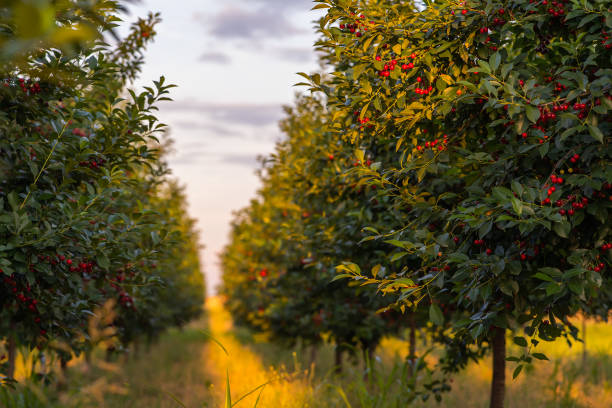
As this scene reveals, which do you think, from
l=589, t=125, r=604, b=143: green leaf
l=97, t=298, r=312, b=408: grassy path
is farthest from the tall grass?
l=589, t=125, r=604, b=143: green leaf

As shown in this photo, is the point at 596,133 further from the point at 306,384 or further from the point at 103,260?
the point at 306,384

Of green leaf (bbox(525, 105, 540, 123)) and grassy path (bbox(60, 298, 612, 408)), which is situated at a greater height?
green leaf (bbox(525, 105, 540, 123))

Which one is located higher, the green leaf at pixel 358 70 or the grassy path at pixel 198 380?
the green leaf at pixel 358 70

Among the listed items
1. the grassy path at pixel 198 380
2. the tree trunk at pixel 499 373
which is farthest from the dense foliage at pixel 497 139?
the grassy path at pixel 198 380

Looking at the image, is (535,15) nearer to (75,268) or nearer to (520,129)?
(520,129)

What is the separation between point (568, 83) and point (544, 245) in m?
1.28

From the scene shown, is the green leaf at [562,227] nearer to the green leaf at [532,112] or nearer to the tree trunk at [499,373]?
the green leaf at [532,112]

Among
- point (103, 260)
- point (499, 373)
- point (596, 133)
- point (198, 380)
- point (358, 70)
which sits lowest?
point (198, 380)

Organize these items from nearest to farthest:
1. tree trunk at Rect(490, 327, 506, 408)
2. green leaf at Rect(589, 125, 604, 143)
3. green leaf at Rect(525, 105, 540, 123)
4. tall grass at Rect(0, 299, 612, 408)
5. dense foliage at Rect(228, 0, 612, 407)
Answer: green leaf at Rect(589, 125, 604, 143) < green leaf at Rect(525, 105, 540, 123) < dense foliage at Rect(228, 0, 612, 407) < tree trunk at Rect(490, 327, 506, 408) < tall grass at Rect(0, 299, 612, 408)

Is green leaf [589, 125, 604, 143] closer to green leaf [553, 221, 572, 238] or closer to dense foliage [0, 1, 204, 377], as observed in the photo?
green leaf [553, 221, 572, 238]

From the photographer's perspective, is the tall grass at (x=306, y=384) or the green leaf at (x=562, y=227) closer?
the green leaf at (x=562, y=227)

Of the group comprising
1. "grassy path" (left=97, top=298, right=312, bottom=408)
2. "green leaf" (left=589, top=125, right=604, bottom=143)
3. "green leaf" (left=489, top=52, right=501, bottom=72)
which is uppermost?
"green leaf" (left=489, top=52, right=501, bottom=72)

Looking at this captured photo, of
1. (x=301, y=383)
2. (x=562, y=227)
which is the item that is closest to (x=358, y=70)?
(x=562, y=227)

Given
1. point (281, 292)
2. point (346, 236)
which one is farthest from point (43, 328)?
point (281, 292)
